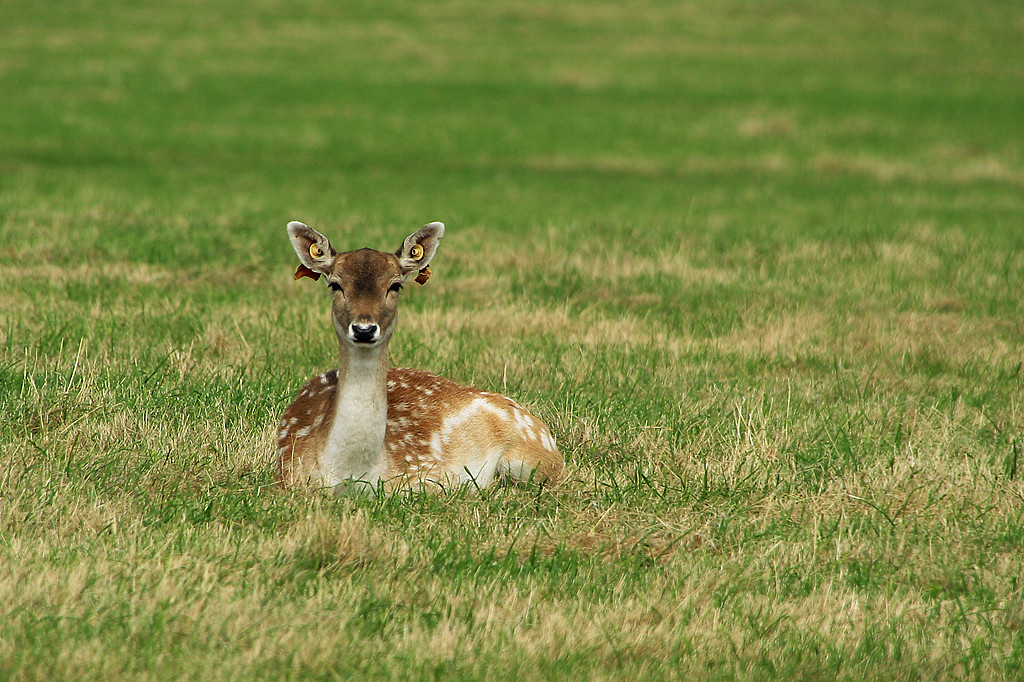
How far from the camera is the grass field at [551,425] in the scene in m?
4.73

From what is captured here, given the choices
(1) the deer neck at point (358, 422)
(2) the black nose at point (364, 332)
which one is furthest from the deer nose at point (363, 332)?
(1) the deer neck at point (358, 422)

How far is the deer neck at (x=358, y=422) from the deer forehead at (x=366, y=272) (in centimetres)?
29

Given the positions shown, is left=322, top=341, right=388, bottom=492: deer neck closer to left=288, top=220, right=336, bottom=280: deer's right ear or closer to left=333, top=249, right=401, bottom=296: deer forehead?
left=333, top=249, right=401, bottom=296: deer forehead

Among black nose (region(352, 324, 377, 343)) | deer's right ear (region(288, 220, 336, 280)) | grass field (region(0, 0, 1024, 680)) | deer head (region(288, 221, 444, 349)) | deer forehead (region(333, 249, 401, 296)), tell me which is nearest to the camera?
grass field (region(0, 0, 1024, 680))

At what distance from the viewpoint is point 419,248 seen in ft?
21.9

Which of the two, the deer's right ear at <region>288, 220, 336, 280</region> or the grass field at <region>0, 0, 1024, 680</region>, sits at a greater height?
the deer's right ear at <region>288, 220, 336, 280</region>

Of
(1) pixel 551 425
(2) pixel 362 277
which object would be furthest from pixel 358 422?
(1) pixel 551 425

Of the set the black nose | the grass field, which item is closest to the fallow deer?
the black nose

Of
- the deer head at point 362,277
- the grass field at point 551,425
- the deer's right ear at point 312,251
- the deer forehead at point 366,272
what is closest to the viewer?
the grass field at point 551,425

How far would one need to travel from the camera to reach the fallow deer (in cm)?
634

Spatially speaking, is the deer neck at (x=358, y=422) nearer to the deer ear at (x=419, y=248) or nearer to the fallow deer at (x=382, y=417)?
the fallow deer at (x=382, y=417)

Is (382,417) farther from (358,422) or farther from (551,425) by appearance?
(551,425)

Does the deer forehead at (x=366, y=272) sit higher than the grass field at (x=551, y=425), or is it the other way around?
the deer forehead at (x=366, y=272)

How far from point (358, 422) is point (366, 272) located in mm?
747
